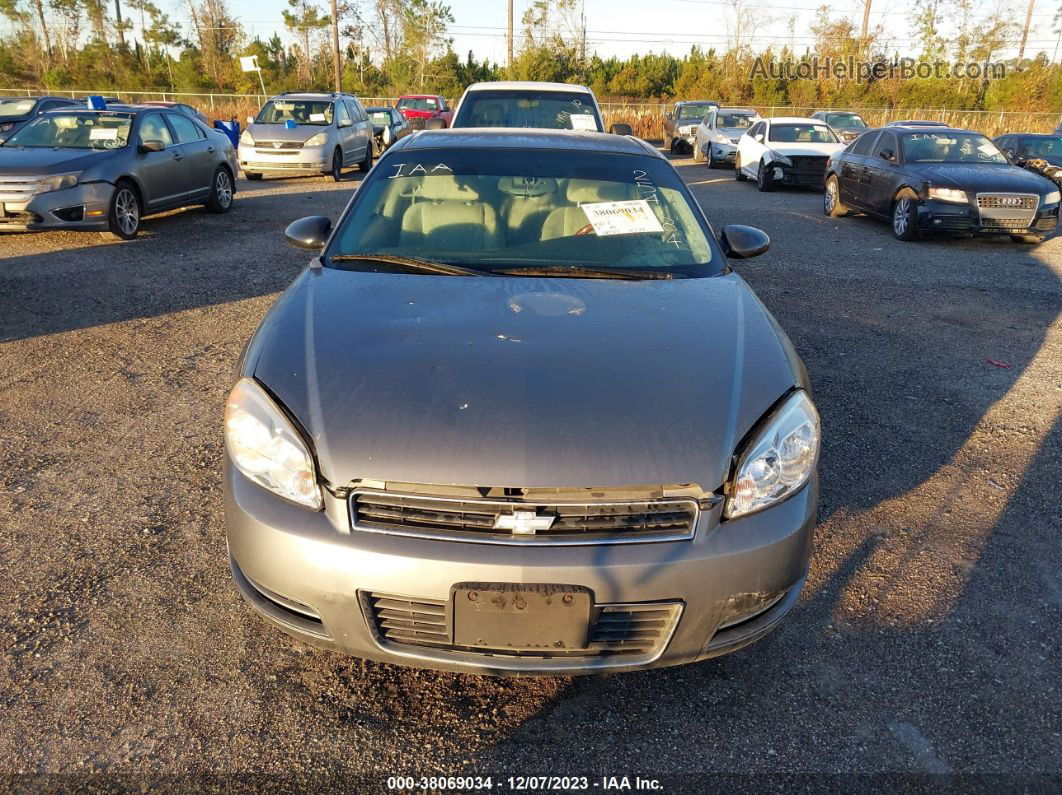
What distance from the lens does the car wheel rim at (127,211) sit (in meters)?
9.11

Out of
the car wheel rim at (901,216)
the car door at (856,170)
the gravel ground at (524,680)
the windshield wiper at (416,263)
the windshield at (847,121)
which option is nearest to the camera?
the gravel ground at (524,680)

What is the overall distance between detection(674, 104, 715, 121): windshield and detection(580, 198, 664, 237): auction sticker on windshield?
24.9 m

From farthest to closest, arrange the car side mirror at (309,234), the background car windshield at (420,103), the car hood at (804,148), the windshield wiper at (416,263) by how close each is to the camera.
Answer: the background car windshield at (420,103) → the car hood at (804,148) → the car side mirror at (309,234) → the windshield wiper at (416,263)

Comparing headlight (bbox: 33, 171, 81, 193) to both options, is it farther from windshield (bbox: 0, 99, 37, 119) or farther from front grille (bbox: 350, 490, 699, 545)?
windshield (bbox: 0, 99, 37, 119)

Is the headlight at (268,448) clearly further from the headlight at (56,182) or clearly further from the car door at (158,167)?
the car door at (158,167)

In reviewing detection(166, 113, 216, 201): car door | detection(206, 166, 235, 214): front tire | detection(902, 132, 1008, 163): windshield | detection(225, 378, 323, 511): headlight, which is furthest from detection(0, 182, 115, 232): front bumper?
detection(902, 132, 1008, 163): windshield

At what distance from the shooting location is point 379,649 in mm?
2062

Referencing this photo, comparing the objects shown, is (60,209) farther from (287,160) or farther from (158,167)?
(287,160)

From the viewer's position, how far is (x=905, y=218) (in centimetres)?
1046

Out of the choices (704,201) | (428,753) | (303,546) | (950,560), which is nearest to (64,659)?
(303,546)

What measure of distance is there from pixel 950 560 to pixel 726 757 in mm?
1596

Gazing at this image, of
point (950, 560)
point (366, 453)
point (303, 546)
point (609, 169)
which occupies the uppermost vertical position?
point (609, 169)

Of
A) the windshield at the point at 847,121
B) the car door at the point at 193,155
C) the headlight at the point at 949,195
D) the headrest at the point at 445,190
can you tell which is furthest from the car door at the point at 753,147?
the headrest at the point at 445,190

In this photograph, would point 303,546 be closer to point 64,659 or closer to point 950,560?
point 64,659
